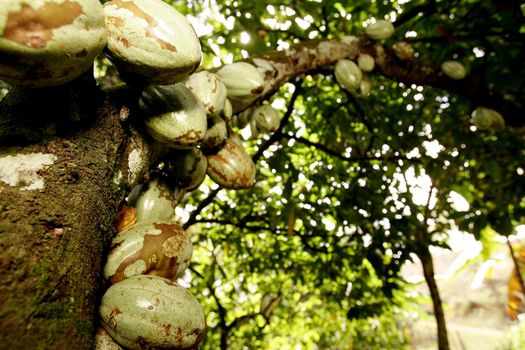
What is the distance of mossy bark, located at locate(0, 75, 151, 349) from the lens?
47 cm

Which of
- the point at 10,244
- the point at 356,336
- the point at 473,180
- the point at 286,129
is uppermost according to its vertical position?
the point at 473,180

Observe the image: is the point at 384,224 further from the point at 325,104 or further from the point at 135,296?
the point at 135,296

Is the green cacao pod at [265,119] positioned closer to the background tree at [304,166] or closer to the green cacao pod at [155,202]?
the background tree at [304,166]

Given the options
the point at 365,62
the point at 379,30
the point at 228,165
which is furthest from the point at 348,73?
the point at 228,165

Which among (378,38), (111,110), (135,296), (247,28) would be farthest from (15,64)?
(247,28)

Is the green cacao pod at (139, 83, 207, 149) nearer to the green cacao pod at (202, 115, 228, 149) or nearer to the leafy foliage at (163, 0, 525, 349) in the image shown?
the green cacao pod at (202, 115, 228, 149)

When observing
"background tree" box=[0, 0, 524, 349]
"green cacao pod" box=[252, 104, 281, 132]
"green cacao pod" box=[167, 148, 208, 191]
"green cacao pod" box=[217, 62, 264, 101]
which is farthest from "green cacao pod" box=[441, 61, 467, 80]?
"green cacao pod" box=[167, 148, 208, 191]

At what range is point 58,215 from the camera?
0.55 m

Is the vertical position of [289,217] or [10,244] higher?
[10,244]

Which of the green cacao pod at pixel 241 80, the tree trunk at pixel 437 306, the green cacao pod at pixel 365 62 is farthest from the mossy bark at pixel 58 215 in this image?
the tree trunk at pixel 437 306

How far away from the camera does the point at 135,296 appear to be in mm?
693

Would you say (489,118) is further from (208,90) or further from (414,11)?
(208,90)

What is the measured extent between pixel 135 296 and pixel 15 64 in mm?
441

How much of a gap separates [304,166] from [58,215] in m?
2.45
